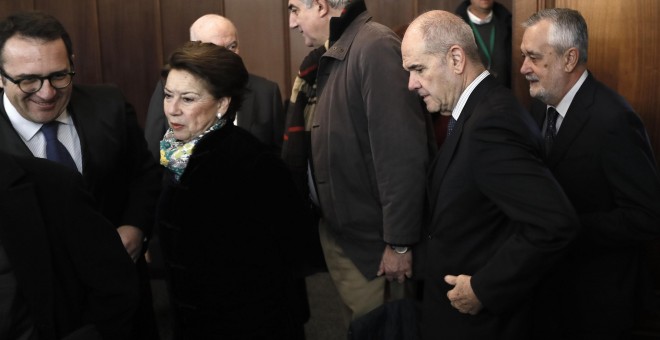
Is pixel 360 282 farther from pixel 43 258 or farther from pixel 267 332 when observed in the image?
pixel 43 258

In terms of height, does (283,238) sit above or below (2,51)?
below

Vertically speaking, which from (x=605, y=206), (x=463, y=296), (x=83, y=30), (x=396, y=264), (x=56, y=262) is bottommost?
(x=396, y=264)

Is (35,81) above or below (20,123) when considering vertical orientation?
above

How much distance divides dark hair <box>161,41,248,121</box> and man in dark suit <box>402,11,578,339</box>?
55cm

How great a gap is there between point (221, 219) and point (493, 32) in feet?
8.21

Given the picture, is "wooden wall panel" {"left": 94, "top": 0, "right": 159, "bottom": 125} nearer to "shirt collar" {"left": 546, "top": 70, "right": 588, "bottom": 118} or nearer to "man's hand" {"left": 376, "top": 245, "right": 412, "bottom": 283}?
"man's hand" {"left": 376, "top": 245, "right": 412, "bottom": 283}

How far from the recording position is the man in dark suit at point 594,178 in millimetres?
2404

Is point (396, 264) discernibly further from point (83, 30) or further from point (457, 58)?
point (83, 30)

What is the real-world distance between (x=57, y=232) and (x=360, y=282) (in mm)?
1316

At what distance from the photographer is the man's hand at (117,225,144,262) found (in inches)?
96.9

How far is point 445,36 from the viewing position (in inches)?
86.4

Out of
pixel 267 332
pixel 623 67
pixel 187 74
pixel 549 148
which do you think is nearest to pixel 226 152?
pixel 187 74

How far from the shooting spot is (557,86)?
2.64m

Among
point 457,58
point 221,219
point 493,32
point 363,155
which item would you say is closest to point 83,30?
point 493,32
